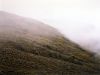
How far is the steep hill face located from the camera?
411 inches

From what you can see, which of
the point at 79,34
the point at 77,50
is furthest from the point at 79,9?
the point at 77,50

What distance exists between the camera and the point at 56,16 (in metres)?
17.2

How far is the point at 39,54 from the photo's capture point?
1148cm

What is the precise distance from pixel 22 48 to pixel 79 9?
25.9ft

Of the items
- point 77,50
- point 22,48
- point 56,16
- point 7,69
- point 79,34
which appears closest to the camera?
point 7,69

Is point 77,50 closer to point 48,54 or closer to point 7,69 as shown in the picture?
point 48,54

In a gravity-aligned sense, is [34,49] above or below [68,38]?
below

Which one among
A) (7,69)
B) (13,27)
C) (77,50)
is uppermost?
(13,27)

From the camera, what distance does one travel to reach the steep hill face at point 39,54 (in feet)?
34.2

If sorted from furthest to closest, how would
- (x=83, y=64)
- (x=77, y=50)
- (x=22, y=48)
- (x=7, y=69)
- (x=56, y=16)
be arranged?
(x=56, y=16)
(x=77, y=50)
(x=83, y=64)
(x=22, y=48)
(x=7, y=69)

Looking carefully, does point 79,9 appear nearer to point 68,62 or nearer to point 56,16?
point 56,16

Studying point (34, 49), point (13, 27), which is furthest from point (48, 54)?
point (13, 27)

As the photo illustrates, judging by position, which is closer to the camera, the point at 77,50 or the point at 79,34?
the point at 77,50

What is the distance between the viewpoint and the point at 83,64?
39.8 feet
